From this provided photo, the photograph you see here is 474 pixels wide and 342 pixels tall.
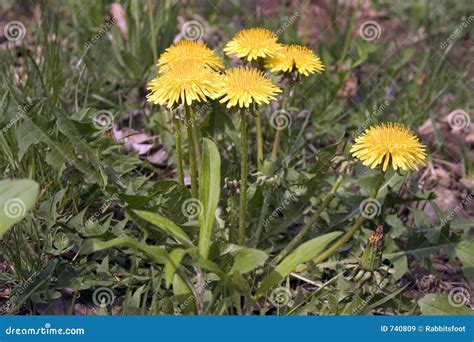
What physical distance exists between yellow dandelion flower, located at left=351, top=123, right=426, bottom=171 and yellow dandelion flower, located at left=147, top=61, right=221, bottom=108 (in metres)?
0.44

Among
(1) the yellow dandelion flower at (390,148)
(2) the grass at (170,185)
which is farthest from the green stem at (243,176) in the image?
(1) the yellow dandelion flower at (390,148)

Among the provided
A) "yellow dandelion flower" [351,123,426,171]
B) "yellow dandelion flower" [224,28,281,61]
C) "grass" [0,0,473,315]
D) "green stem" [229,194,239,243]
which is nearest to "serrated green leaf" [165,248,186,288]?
"grass" [0,0,473,315]

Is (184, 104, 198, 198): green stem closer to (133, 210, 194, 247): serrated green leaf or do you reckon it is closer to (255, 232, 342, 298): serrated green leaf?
(133, 210, 194, 247): serrated green leaf

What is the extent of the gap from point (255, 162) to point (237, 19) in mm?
1252

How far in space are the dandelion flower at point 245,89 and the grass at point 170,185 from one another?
28 centimetres

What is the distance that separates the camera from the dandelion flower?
189cm

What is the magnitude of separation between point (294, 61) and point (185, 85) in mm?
403

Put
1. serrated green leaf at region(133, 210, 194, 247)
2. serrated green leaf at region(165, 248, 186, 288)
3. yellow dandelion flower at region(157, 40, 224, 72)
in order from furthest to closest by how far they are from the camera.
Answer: yellow dandelion flower at region(157, 40, 224, 72) < serrated green leaf at region(133, 210, 194, 247) < serrated green leaf at region(165, 248, 186, 288)

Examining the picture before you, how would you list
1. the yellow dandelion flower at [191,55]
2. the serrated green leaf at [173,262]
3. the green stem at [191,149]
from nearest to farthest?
1. the serrated green leaf at [173,262]
2. the green stem at [191,149]
3. the yellow dandelion flower at [191,55]

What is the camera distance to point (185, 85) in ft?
6.21

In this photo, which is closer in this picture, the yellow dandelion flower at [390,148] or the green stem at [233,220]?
the yellow dandelion flower at [390,148]

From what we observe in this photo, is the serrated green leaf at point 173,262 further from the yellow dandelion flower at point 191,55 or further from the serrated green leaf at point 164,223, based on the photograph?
the yellow dandelion flower at point 191,55

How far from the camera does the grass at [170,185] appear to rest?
202 cm

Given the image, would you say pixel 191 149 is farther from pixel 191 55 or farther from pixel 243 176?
pixel 191 55
